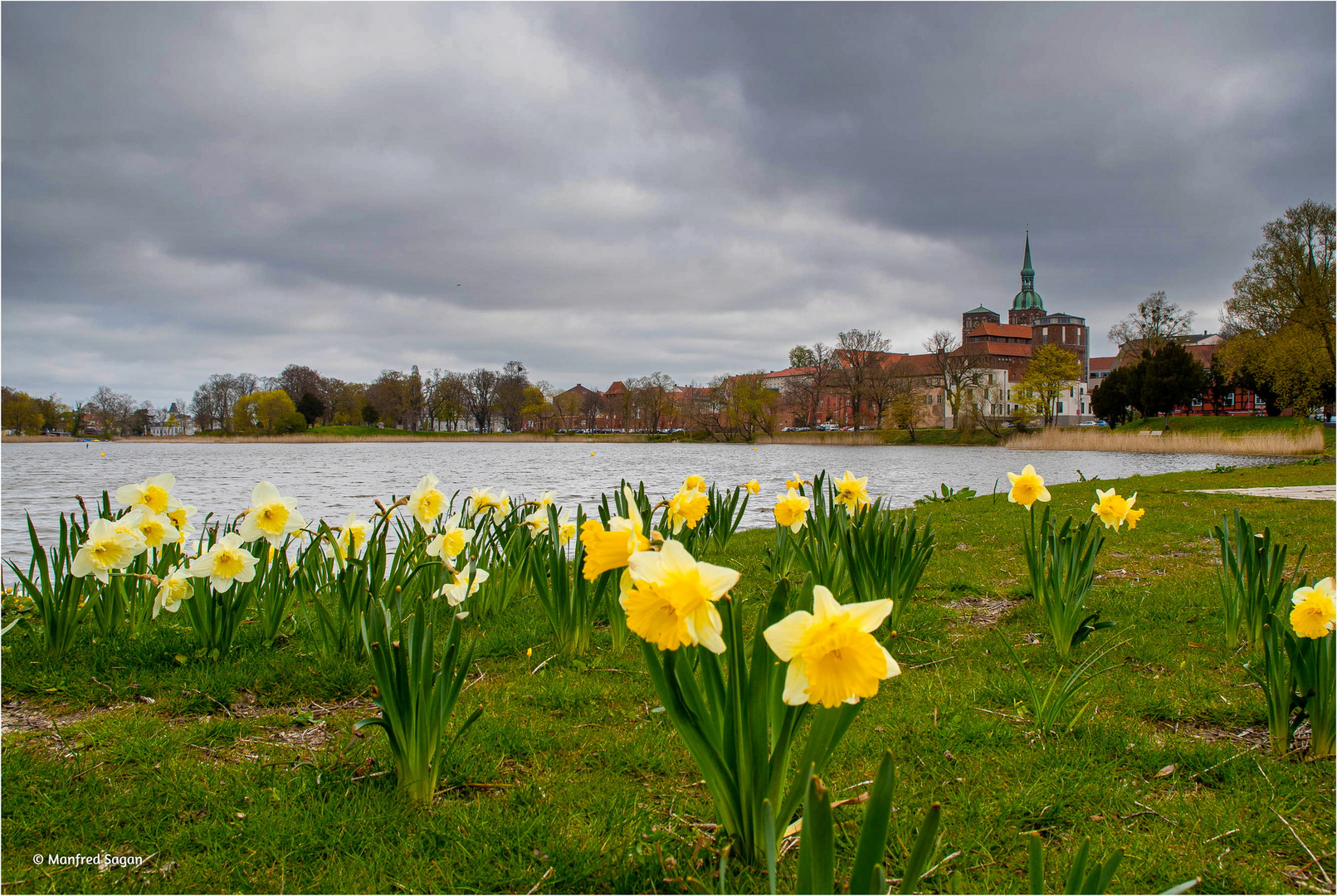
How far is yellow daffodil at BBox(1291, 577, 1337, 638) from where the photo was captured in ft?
6.13

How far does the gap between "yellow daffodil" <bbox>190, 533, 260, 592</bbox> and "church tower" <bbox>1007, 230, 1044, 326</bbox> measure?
111 metres

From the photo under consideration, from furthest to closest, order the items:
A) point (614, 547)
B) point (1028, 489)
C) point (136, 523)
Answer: point (1028, 489) < point (136, 523) < point (614, 547)

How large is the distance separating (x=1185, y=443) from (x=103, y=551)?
33.5m

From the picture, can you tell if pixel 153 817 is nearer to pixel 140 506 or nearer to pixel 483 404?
pixel 140 506

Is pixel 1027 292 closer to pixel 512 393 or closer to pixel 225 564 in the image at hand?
pixel 512 393

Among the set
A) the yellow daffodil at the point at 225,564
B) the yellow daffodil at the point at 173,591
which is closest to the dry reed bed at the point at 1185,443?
the yellow daffodil at the point at 225,564

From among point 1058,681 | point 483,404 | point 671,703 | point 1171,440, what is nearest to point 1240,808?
point 1058,681

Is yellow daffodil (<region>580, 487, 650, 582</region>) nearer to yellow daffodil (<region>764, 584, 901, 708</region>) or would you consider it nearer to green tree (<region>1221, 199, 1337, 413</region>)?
yellow daffodil (<region>764, 584, 901, 708</region>)

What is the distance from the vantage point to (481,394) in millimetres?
78188

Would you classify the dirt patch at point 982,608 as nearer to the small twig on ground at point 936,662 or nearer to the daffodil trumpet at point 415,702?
the small twig on ground at point 936,662

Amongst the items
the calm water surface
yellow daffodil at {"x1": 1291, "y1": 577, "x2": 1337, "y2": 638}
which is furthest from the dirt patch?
the calm water surface

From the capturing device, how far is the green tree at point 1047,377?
4756 centimetres

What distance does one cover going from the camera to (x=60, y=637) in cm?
296

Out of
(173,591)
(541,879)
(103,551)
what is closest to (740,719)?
(541,879)
